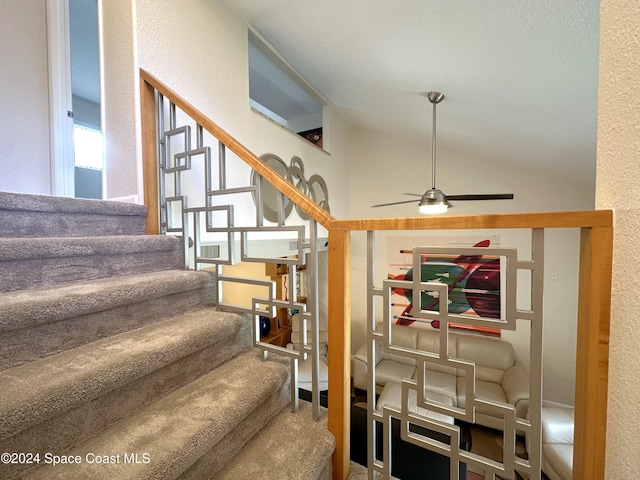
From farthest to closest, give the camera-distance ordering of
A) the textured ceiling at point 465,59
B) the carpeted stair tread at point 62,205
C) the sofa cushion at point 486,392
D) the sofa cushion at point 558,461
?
the sofa cushion at point 486,392, the sofa cushion at point 558,461, the textured ceiling at point 465,59, the carpeted stair tread at point 62,205

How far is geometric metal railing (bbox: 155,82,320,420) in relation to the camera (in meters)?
1.05

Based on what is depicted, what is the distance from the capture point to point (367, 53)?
→ 6.43ft

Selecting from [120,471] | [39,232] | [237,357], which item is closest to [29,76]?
[39,232]

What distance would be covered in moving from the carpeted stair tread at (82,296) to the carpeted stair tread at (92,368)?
124mm

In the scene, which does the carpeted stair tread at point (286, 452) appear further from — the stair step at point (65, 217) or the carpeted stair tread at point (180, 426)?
the stair step at point (65, 217)

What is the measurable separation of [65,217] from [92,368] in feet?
2.82

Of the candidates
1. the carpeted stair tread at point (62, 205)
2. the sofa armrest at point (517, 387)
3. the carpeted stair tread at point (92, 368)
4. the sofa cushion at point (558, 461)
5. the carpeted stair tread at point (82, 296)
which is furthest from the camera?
the sofa armrest at point (517, 387)

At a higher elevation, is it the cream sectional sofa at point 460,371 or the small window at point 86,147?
the small window at point 86,147

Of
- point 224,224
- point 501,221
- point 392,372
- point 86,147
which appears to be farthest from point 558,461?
point 86,147

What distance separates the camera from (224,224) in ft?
6.28

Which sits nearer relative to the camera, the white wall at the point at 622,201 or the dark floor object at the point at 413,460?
the white wall at the point at 622,201

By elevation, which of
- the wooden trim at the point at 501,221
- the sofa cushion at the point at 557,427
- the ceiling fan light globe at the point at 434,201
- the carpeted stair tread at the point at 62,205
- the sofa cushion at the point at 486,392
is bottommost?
the sofa cushion at the point at 486,392

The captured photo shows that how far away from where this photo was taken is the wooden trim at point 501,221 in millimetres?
581

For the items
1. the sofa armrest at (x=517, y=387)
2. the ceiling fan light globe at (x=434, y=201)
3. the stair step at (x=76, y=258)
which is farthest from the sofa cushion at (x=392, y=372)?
the stair step at (x=76, y=258)
